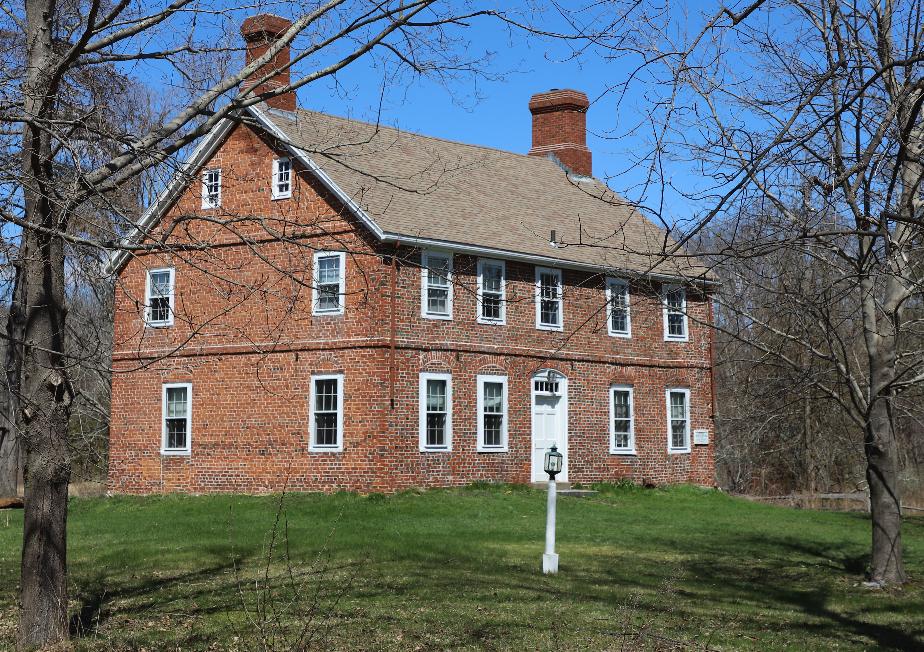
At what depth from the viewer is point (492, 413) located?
25.2 metres

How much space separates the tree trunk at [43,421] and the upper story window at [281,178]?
1634 cm

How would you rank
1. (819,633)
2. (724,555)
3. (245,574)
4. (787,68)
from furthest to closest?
(724,555)
(245,574)
(787,68)
(819,633)

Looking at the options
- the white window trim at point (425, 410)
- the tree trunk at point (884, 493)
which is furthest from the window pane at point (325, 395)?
the tree trunk at point (884, 493)

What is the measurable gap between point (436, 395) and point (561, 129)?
11877 millimetres

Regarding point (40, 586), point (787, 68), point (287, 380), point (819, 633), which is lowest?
point (819, 633)

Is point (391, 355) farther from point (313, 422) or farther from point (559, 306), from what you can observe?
point (559, 306)

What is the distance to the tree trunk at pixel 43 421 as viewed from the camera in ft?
28.0

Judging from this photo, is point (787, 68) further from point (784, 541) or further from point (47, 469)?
point (784, 541)

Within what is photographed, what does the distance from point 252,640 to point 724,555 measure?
9435 mm

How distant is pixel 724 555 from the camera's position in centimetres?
1648

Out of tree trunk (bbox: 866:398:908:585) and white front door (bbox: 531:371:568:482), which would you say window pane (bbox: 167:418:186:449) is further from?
tree trunk (bbox: 866:398:908:585)

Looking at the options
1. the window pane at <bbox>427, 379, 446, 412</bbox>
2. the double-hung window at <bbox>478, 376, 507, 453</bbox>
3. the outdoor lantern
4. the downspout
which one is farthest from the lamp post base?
the double-hung window at <bbox>478, 376, 507, 453</bbox>

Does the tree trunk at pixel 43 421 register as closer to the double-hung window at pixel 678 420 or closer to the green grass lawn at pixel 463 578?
the green grass lawn at pixel 463 578

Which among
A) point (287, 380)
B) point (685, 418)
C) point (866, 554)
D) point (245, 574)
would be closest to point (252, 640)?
point (245, 574)
